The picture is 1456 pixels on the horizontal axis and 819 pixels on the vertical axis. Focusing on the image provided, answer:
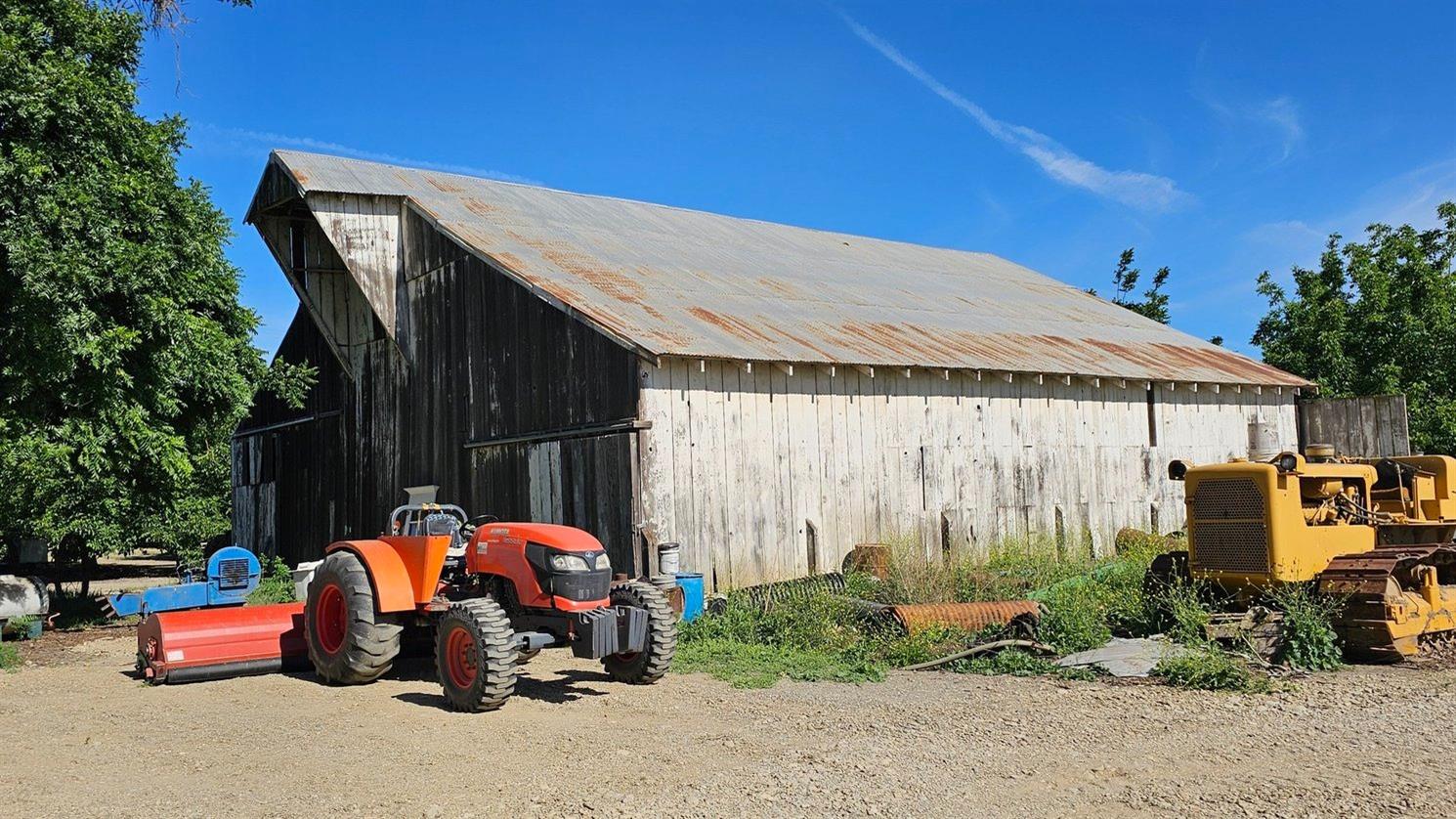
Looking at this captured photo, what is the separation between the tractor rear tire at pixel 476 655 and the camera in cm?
834

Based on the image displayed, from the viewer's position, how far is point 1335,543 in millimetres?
10820

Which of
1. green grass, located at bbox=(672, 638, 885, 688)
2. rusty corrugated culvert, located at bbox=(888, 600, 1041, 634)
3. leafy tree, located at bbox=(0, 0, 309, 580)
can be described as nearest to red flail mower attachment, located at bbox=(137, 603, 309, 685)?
leafy tree, located at bbox=(0, 0, 309, 580)

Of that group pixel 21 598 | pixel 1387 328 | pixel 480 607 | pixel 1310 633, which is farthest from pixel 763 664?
pixel 1387 328

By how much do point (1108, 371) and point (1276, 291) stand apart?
1457cm

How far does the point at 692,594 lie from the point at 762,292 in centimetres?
671

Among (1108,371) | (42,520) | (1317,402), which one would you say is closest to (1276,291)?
(1317,402)

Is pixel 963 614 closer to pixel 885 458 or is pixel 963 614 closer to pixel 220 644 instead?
pixel 885 458

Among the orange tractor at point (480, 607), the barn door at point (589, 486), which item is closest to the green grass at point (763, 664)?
the orange tractor at point (480, 607)

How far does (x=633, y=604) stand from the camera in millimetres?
9484

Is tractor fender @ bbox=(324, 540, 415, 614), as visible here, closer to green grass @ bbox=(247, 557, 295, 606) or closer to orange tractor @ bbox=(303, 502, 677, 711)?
orange tractor @ bbox=(303, 502, 677, 711)

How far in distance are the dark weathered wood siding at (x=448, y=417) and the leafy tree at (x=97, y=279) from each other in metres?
3.19

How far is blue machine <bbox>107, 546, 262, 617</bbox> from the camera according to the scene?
46.1 ft

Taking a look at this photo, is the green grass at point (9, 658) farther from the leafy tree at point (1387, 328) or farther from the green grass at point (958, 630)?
the leafy tree at point (1387, 328)

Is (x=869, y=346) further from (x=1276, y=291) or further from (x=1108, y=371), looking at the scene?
(x=1276, y=291)
